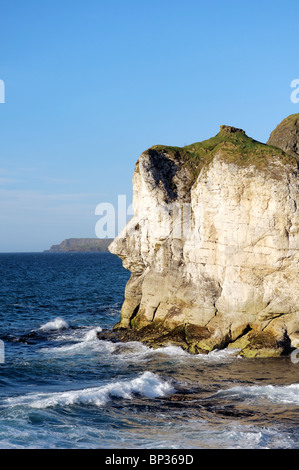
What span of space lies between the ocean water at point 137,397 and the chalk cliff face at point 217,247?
→ 1.92 meters

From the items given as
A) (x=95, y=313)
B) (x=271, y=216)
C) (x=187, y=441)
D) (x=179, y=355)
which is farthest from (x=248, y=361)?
(x=95, y=313)

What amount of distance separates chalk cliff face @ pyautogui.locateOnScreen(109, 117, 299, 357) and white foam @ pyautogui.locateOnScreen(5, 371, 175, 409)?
22.1 feet

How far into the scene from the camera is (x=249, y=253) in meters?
29.3

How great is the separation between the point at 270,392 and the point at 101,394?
24.1ft

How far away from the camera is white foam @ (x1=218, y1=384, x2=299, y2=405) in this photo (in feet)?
67.1

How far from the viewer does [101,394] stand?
2130 cm

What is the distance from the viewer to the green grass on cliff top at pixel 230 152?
97.7 feet

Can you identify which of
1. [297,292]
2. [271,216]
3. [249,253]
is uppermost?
[271,216]

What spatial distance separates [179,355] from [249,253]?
23.8 feet

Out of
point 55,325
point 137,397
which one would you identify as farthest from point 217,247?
point 55,325

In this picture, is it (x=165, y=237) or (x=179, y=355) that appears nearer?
(x=179, y=355)
